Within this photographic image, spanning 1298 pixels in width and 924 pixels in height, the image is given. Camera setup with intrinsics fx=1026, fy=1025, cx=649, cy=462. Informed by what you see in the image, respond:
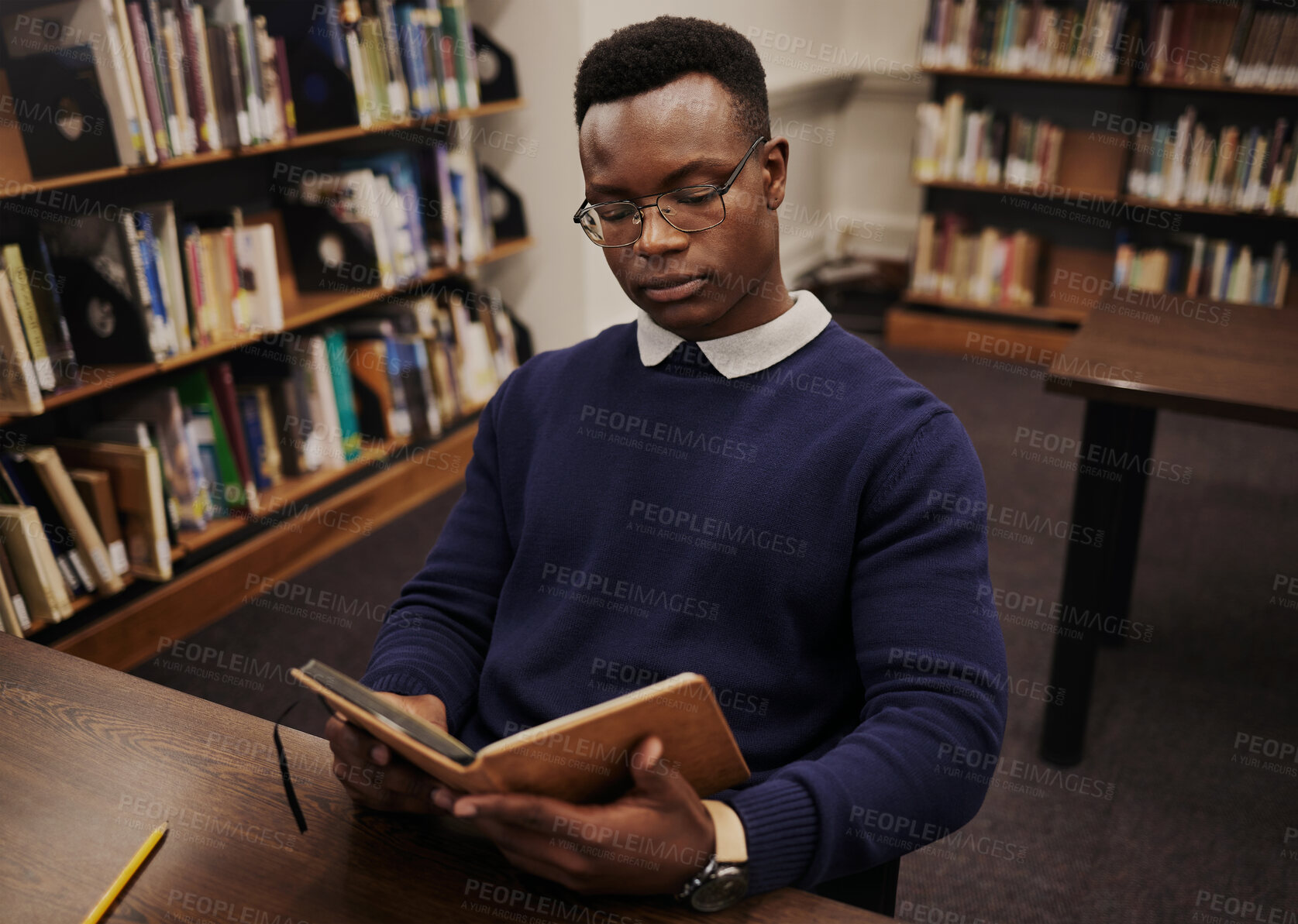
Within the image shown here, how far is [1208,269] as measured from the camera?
3.81 m

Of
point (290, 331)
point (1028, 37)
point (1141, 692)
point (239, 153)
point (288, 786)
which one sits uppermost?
point (1028, 37)

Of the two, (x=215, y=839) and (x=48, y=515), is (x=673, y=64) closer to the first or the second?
(x=215, y=839)

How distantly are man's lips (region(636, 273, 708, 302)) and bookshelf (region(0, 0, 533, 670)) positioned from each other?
1.51 m

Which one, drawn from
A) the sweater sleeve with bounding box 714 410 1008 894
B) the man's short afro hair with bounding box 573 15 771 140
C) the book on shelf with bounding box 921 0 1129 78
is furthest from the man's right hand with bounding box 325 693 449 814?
the book on shelf with bounding box 921 0 1129 78

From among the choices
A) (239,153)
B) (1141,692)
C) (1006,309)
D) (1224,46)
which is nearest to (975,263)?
(1006,309)

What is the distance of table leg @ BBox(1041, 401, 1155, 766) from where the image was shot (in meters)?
1.83

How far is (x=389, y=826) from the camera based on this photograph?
0.83 meters

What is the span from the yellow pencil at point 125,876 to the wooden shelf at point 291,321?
150cm

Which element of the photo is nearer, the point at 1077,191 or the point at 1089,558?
the point at 1089,558

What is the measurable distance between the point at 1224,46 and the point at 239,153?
3341 millimetres

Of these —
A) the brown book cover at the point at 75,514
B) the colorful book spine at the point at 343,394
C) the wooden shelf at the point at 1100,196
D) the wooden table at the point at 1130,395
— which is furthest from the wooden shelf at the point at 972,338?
the brown book cover at the point at 75,514

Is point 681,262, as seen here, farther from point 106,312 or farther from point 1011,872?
point 106,312

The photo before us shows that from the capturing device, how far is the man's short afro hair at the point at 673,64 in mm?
992

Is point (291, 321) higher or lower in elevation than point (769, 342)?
lower
